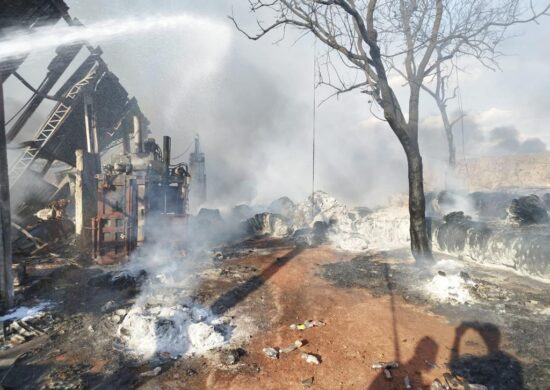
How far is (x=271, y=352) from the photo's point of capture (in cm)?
447

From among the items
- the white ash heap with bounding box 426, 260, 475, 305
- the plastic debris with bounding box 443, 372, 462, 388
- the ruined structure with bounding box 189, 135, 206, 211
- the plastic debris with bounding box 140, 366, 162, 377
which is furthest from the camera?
the ruined structure with bounding box 189, 135, 206, 211

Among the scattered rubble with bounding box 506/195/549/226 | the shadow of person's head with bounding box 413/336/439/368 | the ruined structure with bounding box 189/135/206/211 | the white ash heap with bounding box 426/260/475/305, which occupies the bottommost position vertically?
the shadow of person's head with bounding box 413/336/439/368

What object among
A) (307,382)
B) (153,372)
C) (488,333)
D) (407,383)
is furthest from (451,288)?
(153,372)

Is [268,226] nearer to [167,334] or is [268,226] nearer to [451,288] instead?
[451,288]

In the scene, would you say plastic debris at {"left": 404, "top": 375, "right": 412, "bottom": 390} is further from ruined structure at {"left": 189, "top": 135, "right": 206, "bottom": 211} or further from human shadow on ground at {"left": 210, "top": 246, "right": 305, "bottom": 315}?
ruined structure at {"left": 189, "top": 135, "right": 206, "bottom": 211}

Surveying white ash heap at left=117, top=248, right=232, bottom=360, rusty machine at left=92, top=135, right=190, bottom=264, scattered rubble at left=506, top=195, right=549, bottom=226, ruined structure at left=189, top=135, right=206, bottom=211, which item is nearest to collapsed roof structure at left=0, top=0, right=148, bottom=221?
rusty machine at left=92, top=135, right=190, bottom=264

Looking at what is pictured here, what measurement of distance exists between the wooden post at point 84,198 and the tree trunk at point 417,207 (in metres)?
9.43

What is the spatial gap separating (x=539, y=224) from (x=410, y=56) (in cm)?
612

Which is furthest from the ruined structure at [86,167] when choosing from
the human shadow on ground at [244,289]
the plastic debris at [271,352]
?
the plastic debris at [271,352]

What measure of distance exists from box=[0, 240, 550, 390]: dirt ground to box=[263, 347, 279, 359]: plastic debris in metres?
0.10

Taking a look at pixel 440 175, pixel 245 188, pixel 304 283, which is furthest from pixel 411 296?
pixel 440 175

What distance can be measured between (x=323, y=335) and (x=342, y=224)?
8.05 m

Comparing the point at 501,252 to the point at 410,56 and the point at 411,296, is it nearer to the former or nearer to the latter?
the point at 411,296

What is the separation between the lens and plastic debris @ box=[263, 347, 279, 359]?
441 cm
